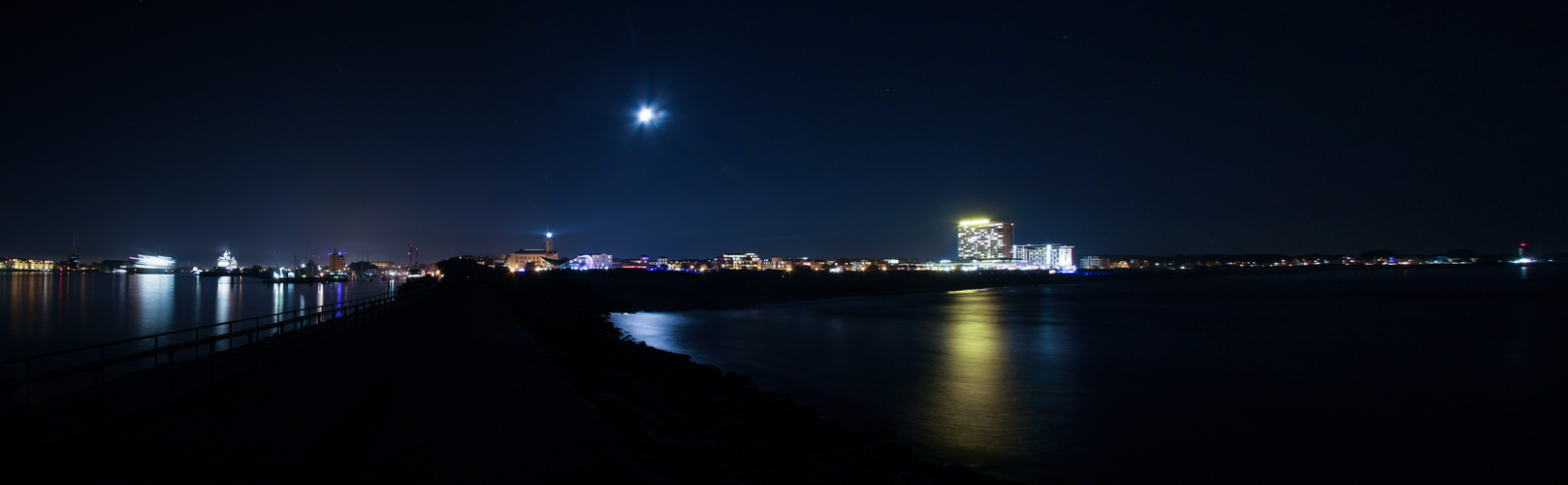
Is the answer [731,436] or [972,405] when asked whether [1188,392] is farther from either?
[731,436]

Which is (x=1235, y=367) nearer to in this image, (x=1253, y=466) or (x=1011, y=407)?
(x=1011, y=407)

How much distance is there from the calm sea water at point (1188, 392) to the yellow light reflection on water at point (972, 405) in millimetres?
57

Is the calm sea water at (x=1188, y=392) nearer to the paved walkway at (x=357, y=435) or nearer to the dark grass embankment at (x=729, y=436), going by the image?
the dark grass embankment at (x=729, y=436)

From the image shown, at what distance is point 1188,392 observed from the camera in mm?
14883

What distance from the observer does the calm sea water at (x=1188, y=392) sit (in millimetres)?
9891

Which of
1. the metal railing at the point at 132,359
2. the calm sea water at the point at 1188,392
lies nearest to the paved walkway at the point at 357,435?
the metal railing at the point at 132,359

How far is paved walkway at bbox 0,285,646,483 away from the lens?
496 centimetres

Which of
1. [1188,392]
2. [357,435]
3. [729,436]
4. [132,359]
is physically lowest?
[1188,392]

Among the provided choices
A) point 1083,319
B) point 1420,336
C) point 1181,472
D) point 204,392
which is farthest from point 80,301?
point 1420,336

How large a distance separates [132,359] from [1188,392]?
16.4m

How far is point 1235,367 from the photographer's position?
18.5 metres

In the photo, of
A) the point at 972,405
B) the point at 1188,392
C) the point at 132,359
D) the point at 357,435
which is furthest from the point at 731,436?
the point at 1188,392

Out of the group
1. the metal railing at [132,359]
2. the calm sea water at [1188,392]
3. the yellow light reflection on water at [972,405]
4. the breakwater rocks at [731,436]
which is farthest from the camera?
the yellow light reflection on water at [972,405]

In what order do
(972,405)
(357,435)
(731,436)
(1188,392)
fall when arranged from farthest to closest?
(1188,392) < (972,405) < (731,436) < (357,435)
